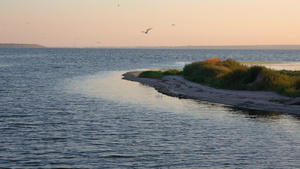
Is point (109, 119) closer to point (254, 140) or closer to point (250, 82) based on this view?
point (254, 140)

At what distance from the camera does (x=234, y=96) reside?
39.5 meters

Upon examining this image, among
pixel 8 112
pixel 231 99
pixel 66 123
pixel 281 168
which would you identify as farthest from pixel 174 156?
pixel 231 99

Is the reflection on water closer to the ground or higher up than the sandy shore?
closer to the ground

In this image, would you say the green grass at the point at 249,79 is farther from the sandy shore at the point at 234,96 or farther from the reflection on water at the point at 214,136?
the reflection on water at the point at 214,136

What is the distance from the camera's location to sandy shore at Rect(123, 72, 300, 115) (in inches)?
1307

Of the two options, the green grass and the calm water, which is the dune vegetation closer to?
the green grass

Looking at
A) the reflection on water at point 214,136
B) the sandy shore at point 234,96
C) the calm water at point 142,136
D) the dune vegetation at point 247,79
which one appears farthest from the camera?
the dune vegetation at point 247,79

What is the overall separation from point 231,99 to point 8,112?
20.1 m

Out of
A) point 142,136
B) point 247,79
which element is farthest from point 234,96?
point 142,136

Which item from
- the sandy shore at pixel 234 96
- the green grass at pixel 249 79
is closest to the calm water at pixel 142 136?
the sandy shore at pixel 234 96

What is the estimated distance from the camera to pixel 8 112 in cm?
2981

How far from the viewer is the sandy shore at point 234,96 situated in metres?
33.2

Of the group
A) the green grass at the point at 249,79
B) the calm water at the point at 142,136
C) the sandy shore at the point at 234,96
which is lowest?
the calm water at the point at 142,136

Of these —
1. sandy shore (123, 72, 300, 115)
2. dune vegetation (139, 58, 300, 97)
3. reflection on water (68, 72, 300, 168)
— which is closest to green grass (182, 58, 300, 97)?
dune vegetation (139, 58, 300, 97)
